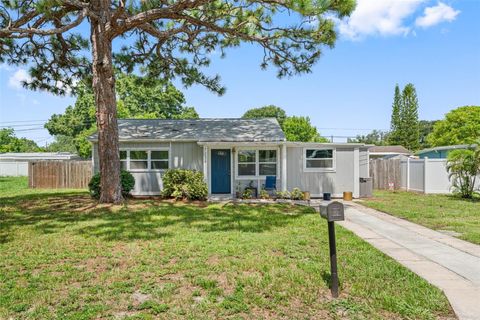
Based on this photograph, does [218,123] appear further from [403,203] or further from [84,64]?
[403,203]

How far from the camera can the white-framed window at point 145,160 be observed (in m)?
13.9

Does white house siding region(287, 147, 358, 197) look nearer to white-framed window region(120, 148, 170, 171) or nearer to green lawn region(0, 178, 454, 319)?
white-framed window region(120, 148, 170, 171)

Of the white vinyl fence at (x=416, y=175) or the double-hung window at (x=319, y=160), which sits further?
the white vinyl fence at (x=416, y=175)

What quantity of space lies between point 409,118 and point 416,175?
1207 inches

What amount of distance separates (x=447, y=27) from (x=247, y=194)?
9043 mm

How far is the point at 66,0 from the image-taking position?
29.1 feet

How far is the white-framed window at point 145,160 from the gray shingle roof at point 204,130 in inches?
25.3

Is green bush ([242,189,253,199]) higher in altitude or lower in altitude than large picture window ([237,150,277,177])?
→ lower

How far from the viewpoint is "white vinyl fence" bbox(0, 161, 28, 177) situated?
30328mm

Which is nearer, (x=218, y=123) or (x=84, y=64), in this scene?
(x=84, y=64)

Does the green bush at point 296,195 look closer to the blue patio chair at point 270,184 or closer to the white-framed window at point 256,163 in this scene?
the blue patio chair at point 270,184

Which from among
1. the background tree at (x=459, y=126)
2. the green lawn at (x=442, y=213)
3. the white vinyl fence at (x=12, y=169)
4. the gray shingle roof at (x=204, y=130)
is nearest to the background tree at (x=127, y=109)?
the white vinyl fence at (x=12, y=169)

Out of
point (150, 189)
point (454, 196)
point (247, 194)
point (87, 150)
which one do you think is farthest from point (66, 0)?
point (87, 150)

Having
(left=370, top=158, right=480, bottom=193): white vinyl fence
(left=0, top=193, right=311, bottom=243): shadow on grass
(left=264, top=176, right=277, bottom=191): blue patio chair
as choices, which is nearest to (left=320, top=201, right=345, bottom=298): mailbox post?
(left=0, top=193, right=311, bottom=243): shadow on grass
